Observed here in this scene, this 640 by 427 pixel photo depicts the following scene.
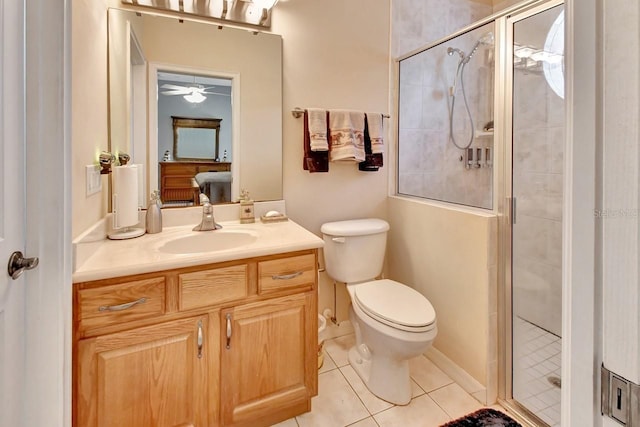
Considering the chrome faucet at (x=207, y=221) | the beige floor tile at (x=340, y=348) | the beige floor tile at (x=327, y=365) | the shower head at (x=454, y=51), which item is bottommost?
the beige floor tile at (x=327, y=365)

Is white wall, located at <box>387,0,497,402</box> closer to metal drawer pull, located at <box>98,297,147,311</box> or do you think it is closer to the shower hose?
the shower hose

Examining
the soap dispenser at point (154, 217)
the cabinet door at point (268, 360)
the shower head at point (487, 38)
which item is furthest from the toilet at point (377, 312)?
the shower head at point (487, 38)

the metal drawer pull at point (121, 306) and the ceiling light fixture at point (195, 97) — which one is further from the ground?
the ceiling light fixture at point (195, 97)

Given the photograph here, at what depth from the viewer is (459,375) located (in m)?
1.75

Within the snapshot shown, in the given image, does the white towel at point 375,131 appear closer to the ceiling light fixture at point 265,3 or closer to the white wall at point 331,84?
the white wall at point 331,84

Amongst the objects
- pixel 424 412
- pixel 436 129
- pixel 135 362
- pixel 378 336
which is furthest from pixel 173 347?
pixel 436 129

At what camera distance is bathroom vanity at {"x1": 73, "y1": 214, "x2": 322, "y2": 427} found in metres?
1.09

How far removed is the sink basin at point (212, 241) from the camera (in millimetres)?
1548

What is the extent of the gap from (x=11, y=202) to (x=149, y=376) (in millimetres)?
710

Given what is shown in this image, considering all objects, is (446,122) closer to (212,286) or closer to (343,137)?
(343,137)

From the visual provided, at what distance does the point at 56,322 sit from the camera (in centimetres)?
97

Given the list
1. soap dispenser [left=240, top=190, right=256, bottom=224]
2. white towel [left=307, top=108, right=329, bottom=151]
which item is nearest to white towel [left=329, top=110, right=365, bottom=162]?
white towel [left=307, top=108, right=329, bottom=151]

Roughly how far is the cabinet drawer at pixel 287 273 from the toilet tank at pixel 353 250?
44cm

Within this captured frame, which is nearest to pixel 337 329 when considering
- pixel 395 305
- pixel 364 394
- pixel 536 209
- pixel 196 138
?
pixel 364 394
